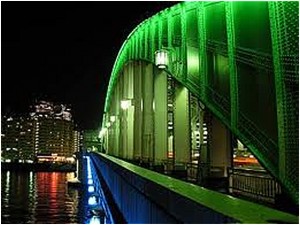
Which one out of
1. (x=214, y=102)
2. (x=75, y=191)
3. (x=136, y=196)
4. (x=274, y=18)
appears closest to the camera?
(x=274, y=18)

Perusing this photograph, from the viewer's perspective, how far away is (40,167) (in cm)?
14738

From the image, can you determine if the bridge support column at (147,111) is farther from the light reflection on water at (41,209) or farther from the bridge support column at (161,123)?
the light reflection on water at (41,209)

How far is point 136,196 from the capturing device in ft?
29.9

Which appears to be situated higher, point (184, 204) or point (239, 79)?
point (239, 79)

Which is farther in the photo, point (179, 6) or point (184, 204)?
point (179, 6)

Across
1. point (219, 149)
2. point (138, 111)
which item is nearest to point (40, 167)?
point (138, 111)

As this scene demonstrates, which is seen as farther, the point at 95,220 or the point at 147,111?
the point at 147,111

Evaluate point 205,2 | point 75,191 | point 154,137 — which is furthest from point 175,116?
point 75,191

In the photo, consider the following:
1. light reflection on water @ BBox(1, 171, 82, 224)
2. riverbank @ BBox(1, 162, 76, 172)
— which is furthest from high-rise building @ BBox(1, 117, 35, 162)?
light reflection on water @ BBox(1, 171, 82, 224)

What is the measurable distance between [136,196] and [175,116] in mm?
10960

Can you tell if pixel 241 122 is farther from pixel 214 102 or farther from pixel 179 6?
pixel 179 6

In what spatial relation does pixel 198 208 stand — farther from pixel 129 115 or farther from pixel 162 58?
pixel 129 115

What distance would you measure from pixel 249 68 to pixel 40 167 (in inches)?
5645

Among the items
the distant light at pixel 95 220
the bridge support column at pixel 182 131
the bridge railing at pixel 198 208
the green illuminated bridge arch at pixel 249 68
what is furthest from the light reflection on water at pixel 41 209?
the bridge railing at pixel 198 208
